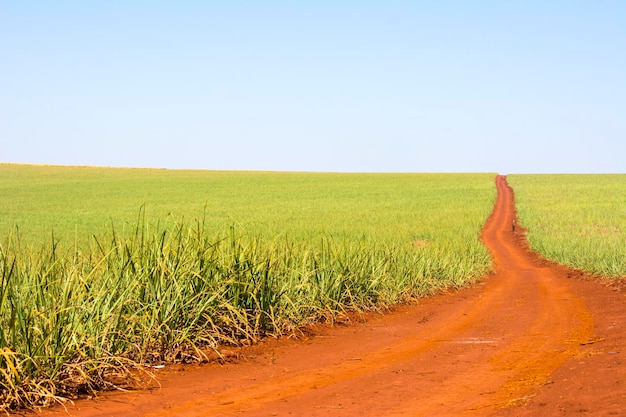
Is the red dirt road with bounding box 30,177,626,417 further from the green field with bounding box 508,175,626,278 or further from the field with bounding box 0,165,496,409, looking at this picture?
the green field with bounding box 508,175,626,278

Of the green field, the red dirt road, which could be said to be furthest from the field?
the green field

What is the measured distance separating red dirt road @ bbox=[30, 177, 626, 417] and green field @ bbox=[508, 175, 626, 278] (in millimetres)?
7800

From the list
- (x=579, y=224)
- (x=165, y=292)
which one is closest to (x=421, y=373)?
(x=165, y=292)

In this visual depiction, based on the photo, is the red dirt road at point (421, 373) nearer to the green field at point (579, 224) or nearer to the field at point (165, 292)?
the field at point (165, 292)

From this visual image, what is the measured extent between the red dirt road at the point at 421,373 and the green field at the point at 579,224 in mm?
7800

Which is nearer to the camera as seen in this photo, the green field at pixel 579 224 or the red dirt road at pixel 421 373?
the red dirt road at pixel 421 373

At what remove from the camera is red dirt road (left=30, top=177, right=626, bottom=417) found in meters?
6.03

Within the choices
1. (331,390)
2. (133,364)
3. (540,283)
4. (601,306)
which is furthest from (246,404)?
(540,283)

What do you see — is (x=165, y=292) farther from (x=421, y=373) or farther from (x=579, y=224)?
(x=579, y=224)

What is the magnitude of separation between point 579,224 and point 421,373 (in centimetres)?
3106

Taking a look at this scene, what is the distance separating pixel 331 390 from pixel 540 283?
12.1 meters

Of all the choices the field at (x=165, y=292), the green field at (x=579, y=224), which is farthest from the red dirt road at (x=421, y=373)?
the green field at (x=579, y=224)

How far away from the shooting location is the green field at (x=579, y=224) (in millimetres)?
20641

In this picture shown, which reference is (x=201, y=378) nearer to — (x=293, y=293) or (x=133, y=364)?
(x=133, y=364)
